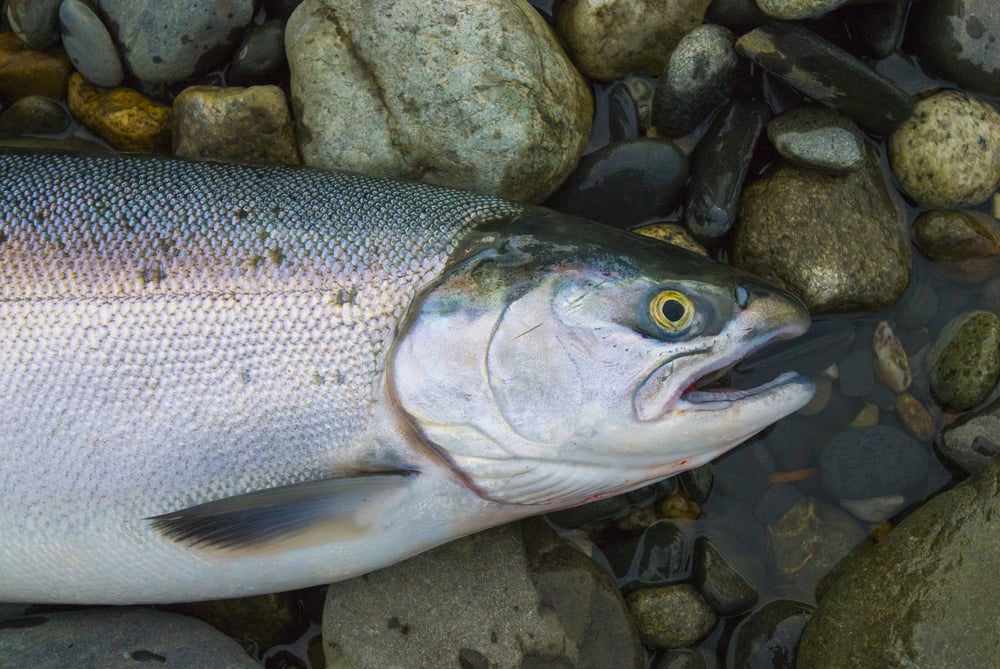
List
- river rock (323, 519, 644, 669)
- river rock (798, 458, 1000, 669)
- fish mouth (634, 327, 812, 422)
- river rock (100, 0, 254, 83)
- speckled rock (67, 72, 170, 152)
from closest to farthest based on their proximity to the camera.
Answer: fish mouth (634, 327, 812, 422), river rock (798, 458, 1000, 669), river rock (323, 519, 644, 669), river rock (100, 0, 254, 83), speckled rock (67, 72, 170, 152)

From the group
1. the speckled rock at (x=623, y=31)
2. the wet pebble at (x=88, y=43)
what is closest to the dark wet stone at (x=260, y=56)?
the wet pebble at (x=88, y=43)

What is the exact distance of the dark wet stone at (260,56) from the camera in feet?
10.0

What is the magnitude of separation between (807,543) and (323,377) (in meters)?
1.95

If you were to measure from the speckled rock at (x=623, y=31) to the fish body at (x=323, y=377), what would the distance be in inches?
42.9

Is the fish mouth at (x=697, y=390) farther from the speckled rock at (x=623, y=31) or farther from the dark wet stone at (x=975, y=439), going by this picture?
the speckled rock at (x=623, y=31)

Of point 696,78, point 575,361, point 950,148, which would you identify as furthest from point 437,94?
point 950,148

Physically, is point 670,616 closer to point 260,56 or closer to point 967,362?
point 967,362

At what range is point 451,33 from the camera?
2.81m

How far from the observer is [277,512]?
223cm

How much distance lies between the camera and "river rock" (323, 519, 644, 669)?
2590 mm

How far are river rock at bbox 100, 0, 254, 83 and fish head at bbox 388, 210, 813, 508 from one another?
61.1 inches

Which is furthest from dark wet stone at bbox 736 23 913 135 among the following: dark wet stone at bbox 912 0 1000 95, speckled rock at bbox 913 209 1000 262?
speckled rock at bbox 913 209 1000 262

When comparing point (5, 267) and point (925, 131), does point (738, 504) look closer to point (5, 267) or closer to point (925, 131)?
point (925, 131)

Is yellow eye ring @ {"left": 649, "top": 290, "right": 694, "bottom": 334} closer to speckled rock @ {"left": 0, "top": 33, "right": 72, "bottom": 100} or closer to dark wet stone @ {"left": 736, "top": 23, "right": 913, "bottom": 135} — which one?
dark wet stone @ {"left": 736, "top": 23, "right": 913, "bottom": 135}
